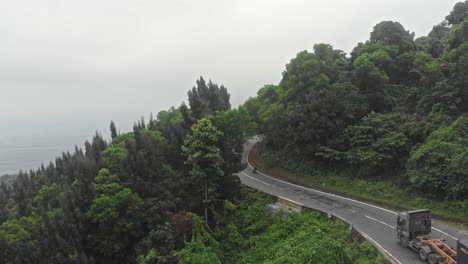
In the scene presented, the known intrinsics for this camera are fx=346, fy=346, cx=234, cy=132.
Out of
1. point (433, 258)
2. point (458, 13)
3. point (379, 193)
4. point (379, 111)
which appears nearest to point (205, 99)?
point (379, 111)

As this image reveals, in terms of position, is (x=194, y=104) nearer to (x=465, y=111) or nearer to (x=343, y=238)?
(x=343, y=238)

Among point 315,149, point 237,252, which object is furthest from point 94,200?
point 315,149

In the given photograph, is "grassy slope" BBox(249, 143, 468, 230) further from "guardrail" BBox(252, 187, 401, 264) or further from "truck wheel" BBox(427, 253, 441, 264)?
"truck wheel" BBox(427, 253, 441, 264)

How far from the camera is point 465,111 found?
91.7ft

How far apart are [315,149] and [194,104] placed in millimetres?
12260

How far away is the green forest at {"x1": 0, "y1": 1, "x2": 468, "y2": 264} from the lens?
904 inches

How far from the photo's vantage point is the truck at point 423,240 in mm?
15086

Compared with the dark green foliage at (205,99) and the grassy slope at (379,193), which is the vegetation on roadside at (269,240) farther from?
the dark green foliage at (205,99)

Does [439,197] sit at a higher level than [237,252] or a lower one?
higher

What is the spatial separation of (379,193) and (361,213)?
4015mm

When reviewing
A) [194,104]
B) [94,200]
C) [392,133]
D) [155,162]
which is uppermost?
[194,104]

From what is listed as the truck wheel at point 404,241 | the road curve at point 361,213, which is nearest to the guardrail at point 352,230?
the road curve at point 361,213

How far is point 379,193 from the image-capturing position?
26.6 m

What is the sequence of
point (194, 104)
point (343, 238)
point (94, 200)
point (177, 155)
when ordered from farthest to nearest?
point (194, 104), point (177, 155), point (94, 200), point (343, 238)
